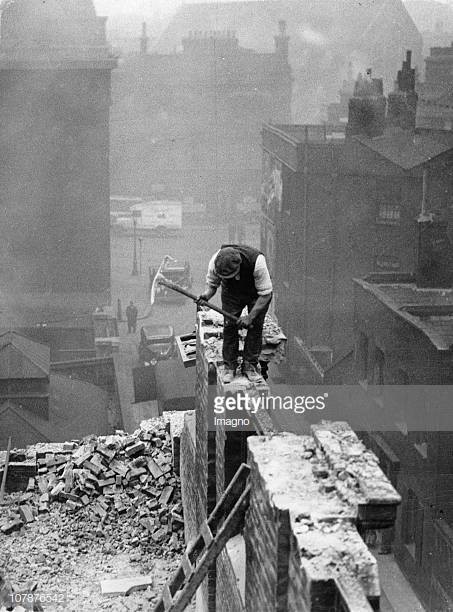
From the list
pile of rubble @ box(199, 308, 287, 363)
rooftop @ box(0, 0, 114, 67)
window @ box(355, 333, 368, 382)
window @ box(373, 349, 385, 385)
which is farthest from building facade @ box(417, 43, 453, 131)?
pile of rubble @ box(199, 308, 287, 363)

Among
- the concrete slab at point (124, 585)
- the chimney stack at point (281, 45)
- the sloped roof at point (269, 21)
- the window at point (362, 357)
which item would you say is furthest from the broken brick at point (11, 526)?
the sloped roof at point (269, 21)

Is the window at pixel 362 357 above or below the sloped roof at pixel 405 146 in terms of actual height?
below

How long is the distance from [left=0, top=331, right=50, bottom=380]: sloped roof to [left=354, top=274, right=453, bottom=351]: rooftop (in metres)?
8.11

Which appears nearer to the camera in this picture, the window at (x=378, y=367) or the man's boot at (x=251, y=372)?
the man's boot at (x=251, y=372)

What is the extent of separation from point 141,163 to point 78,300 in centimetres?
2360

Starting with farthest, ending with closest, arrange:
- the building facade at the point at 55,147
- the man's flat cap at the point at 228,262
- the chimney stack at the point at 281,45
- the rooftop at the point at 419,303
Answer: the chimney stack at the point at 281,45, the building facade at the point at 55,147, the rooftop at the point at 419,303, the man's flat cap at the point at 228,262

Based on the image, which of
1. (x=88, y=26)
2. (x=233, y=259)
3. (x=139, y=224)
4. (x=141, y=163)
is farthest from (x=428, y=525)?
(x=141, y=163)

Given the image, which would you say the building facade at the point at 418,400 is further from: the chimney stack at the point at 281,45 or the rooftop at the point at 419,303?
the chimney stack at the point at 281,45

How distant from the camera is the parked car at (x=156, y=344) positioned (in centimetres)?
3144

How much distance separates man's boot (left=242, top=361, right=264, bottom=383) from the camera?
9461 millimetres

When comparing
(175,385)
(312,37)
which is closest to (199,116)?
(312,37)

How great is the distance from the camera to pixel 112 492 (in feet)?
44.4

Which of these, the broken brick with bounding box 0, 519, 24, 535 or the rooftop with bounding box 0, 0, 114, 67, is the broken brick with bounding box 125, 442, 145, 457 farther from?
the rooftop with bounding box 0, 0, 114, 67

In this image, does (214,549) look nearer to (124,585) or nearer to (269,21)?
(124,585)
